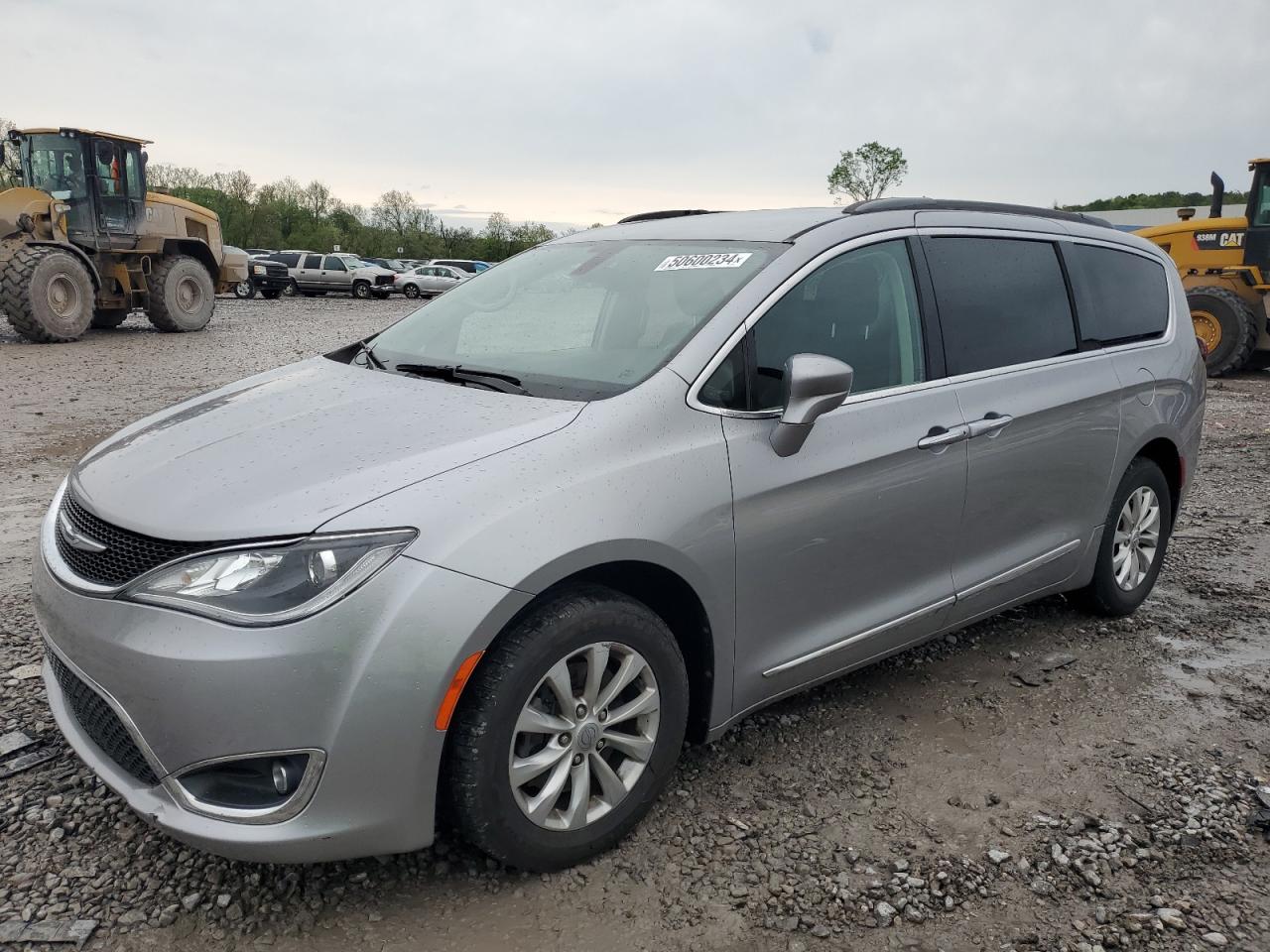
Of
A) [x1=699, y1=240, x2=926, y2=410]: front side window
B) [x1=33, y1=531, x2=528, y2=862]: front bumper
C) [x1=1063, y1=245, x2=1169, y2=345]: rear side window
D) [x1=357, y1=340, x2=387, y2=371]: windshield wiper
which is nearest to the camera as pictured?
[x1=33, y1=531, x2=528, y2=862]: front bumper

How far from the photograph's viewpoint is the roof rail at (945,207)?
346 cm

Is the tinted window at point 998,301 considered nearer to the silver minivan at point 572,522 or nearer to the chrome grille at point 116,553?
the silver minivan at point 572,522

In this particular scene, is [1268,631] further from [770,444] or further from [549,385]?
[549,385]

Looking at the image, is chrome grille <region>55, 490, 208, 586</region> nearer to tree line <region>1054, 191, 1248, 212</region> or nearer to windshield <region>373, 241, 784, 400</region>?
windshield <region>373, 241, 784, 400</region>

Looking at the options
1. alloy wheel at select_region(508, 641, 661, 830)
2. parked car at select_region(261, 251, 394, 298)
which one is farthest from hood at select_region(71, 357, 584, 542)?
parked car at select_region(261, 251, 394, 298)

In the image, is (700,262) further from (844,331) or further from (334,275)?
(334,275)

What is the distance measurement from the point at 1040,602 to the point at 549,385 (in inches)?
117

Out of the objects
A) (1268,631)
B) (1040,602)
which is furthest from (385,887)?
(1268,631)

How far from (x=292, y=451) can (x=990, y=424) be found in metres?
2.29

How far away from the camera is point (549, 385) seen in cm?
288

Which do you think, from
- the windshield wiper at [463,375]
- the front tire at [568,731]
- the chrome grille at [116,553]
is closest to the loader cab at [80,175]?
the windshield wiper at [463,375]

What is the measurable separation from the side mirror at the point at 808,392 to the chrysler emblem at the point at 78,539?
1765 mm

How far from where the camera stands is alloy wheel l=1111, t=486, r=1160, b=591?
4.33 m

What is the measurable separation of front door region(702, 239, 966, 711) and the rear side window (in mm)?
1139
